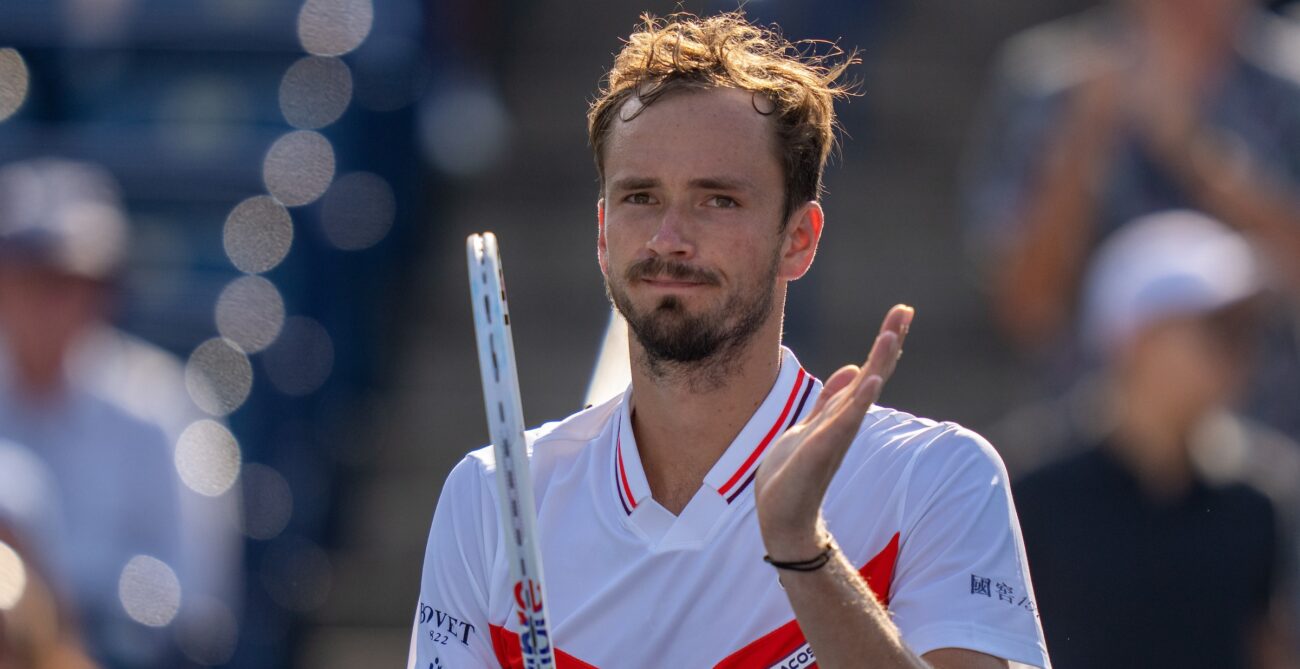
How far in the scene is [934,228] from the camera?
26.2 ft

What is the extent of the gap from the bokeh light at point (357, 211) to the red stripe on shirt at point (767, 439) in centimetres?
447

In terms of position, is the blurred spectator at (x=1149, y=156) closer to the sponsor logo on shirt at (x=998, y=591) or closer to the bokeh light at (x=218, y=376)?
the bokeh light at (x=218, y=376)

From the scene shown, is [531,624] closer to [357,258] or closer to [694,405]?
[694,405]

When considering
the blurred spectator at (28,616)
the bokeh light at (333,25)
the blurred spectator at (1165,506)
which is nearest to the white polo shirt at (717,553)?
the blurred spectator at (1165,506)

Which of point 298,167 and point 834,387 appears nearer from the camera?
point 834,387

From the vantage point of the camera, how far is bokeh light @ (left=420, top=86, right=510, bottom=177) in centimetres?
799

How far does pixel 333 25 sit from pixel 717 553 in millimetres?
5436

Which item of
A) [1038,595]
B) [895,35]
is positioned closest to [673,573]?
[1038,595]

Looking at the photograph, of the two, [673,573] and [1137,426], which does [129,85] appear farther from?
[673,573]

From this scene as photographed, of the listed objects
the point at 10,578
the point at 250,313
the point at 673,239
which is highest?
the point at 250,313

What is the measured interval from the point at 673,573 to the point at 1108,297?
8.36 feet

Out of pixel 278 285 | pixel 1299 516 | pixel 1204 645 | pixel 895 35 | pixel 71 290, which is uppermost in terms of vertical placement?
pixel 895 35

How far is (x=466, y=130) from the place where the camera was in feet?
27.3

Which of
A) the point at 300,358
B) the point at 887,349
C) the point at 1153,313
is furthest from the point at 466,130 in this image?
the point at 887,349
